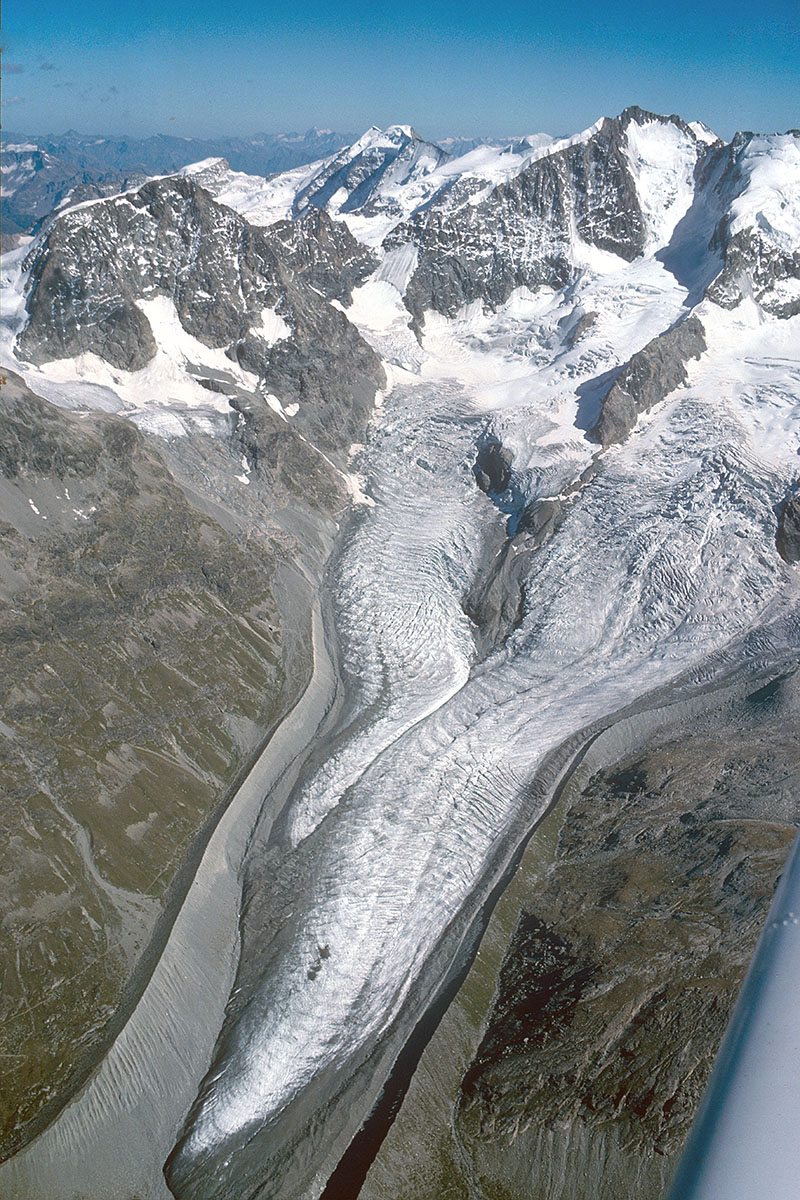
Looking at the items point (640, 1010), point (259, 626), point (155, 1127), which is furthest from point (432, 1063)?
point (259, 626)

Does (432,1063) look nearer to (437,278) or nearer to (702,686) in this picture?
(702,686)

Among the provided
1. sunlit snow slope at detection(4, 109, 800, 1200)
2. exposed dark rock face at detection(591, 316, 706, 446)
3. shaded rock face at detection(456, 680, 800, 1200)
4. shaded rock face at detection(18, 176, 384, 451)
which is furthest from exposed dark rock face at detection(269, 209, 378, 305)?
shaded rock face at detection(456, 680, 800, 1200)

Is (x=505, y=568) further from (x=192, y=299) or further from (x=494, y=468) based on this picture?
(x=192, y=299)

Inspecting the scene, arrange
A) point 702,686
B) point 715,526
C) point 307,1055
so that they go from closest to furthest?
point 307,1055
point 702,686
point 715,526

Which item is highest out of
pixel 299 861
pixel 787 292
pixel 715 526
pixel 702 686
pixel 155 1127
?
pixel 787 292

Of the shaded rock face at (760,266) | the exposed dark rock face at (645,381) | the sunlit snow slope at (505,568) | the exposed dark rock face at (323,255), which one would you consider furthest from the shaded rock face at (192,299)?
the shaded rock face at (760,266)
